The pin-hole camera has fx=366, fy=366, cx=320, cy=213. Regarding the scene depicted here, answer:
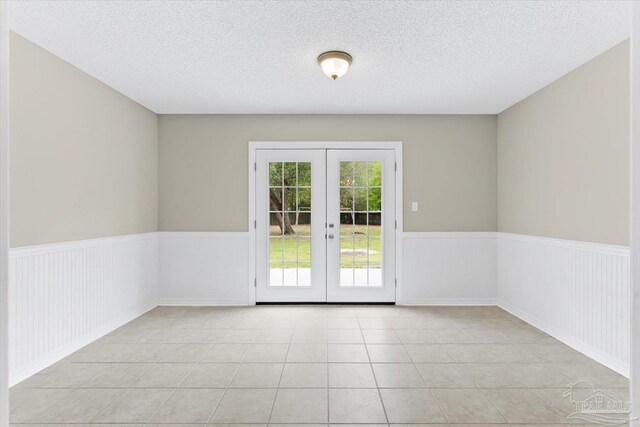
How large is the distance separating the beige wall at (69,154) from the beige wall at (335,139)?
1.45 feet

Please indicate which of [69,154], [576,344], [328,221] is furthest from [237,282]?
[576,344]

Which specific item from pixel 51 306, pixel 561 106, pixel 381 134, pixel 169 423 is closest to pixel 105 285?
pixel 51 306

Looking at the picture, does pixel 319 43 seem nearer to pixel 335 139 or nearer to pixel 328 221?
pixel 335 139

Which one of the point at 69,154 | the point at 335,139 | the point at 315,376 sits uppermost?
the point at 335,139

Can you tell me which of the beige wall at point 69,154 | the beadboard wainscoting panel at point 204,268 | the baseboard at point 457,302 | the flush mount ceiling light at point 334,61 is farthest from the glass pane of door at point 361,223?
the beige wall at point 69,154

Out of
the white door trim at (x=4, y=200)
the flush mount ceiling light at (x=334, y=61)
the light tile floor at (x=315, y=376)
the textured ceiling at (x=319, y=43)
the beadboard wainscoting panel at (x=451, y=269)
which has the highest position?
the textured ceiling at (x=319, y=43)

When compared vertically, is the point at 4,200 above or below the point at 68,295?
above

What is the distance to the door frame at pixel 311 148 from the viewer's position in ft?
15.4

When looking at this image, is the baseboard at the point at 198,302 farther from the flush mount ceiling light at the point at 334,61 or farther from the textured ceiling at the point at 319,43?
the flush mount ceiling light at the point at 334,61

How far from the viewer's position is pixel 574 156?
10.8 feet

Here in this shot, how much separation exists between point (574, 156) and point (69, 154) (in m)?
4.45

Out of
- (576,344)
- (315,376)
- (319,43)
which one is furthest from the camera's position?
(576,344)

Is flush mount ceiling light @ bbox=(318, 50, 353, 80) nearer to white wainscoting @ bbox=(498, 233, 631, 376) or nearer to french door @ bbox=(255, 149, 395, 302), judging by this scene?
french door @ bbox=(255, 149, 395, 302)

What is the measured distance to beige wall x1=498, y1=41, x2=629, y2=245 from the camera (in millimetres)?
2799
